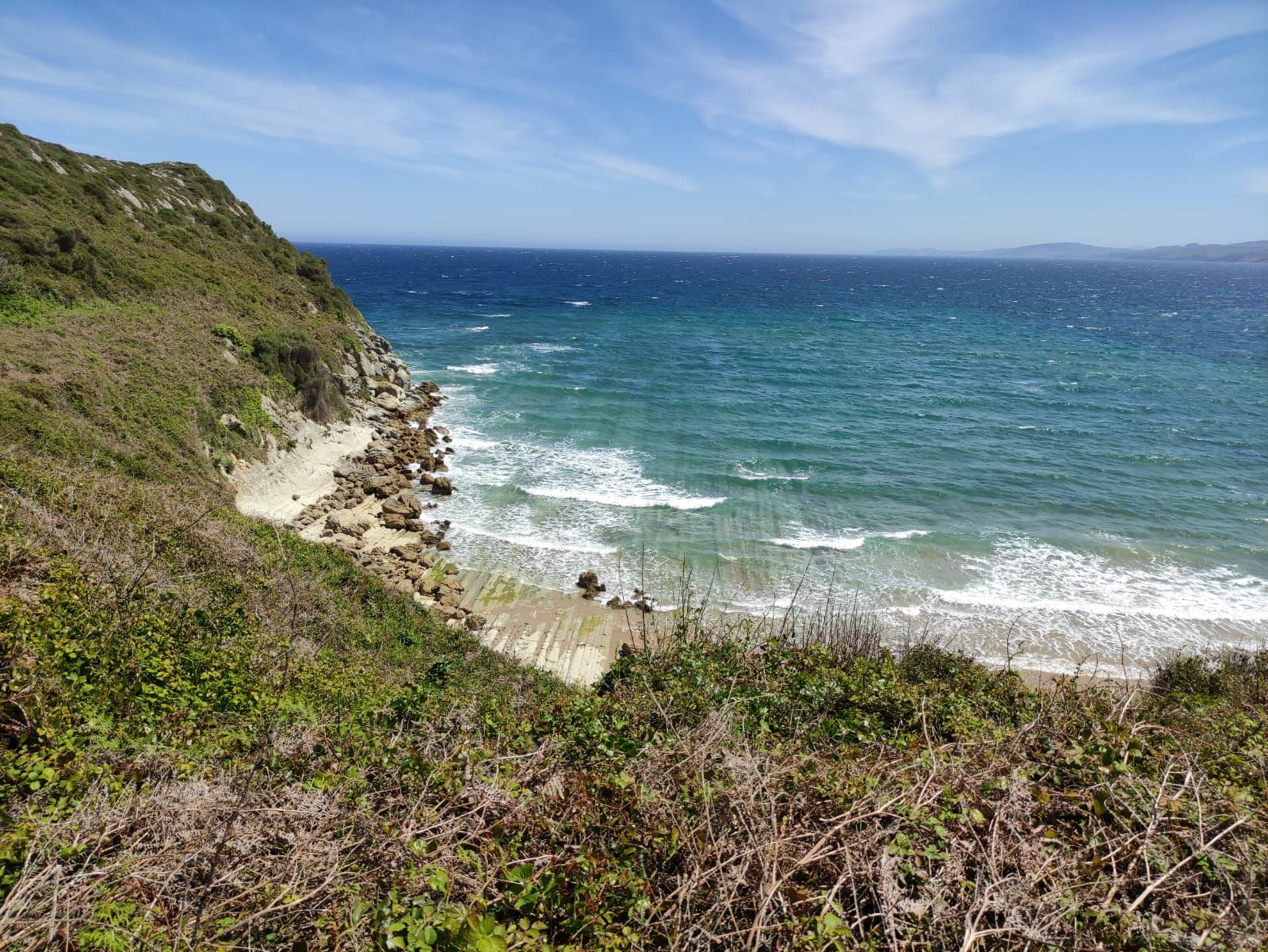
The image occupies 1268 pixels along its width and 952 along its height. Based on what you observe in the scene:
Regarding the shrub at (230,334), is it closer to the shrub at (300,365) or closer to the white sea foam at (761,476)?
the shrub at (300,365)

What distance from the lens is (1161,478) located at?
30328 mm

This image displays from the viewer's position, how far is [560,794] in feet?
17.5

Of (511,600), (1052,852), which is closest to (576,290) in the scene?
(511,600)

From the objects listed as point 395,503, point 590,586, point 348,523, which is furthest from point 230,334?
point 590,586

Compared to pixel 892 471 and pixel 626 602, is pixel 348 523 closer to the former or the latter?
pixel 626 602

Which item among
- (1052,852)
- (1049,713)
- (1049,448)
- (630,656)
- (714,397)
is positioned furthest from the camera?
(714,397)

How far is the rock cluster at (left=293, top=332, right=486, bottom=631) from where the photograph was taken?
20.4 meters

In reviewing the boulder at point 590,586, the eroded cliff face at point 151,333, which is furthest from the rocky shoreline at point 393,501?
the boulder at point 590,586

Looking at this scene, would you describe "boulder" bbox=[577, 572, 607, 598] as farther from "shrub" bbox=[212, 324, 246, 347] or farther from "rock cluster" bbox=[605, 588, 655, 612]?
"shrub" bbox=[212, 324, 246, 347]

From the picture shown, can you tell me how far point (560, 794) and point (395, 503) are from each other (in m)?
22.0

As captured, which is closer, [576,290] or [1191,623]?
[1191,623]

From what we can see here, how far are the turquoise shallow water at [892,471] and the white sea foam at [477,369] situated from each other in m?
0.43

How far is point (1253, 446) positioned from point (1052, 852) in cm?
4488

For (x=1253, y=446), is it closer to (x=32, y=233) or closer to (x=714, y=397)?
(x=714, y=397)
